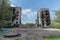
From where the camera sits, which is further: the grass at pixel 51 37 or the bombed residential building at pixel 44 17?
the bombed residential building at pixel 44 17

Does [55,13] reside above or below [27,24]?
above

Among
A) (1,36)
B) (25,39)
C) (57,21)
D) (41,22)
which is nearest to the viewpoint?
(25,39)

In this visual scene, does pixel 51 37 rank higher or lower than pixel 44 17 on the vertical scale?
lower

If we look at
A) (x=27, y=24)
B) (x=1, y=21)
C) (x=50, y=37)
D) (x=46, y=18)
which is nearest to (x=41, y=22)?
(x=46, y=18)

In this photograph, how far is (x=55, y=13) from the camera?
13.4 m

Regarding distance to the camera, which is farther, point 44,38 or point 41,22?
point 41,22

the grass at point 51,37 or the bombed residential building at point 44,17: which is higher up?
the bombed residential building at point 44,17

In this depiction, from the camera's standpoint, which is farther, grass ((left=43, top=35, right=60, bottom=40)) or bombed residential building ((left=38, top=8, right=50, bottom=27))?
bombed residential building ((left=38, top=8, right=50, bottom=27))

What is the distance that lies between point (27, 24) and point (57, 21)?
9.12 ft

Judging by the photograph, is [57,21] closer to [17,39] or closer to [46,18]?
[46,18]

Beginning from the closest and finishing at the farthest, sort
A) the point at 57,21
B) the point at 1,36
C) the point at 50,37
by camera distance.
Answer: the point at 1,36 < the point at 50,37 < the point at 57,21

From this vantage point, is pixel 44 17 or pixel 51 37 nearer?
pixel 51 37

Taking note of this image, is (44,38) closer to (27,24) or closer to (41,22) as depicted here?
(27,24)

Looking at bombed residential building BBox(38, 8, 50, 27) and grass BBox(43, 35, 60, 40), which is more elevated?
bombed residential building BBox(38, 8, 50, 27)
